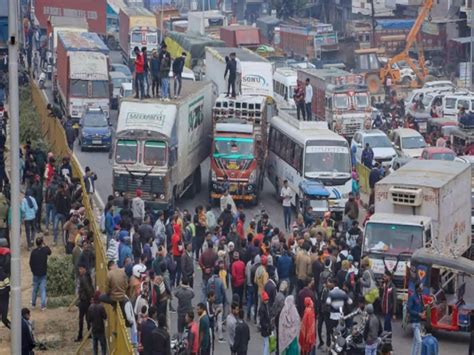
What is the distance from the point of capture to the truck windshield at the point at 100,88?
195 feet

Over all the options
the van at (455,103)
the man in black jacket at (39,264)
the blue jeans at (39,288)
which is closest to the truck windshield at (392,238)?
the blue jeans at (39,288)

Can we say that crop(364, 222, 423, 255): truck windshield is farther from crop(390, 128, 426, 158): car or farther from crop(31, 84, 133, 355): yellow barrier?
crop(390, 128, 426, 158): car

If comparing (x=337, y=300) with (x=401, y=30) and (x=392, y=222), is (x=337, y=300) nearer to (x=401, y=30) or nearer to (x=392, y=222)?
(x=392, y=222)

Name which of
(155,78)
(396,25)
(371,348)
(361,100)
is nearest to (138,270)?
(371,348)

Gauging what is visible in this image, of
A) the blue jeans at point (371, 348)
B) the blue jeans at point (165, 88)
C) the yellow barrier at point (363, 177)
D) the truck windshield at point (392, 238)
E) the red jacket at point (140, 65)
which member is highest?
the red jacket at point (140, 65)

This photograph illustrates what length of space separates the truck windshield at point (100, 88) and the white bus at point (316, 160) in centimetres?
1521

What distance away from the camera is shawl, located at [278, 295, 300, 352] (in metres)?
25.9

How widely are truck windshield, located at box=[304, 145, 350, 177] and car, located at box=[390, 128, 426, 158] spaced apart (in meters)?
7.96

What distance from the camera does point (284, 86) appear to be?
6353 cm

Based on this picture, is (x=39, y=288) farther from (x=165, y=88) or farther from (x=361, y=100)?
(x=361, y=100)

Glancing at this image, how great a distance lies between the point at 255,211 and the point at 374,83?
33.7 metres

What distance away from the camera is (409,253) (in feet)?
104

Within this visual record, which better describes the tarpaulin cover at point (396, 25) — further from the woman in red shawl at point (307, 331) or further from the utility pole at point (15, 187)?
the utility pole at point (15, 187)

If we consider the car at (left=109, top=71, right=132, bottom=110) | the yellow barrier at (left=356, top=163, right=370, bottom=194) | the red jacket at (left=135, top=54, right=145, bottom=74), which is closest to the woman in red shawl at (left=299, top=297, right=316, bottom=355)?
the yellow barrier at (left=356, top=163, right=370, bottom=194)
